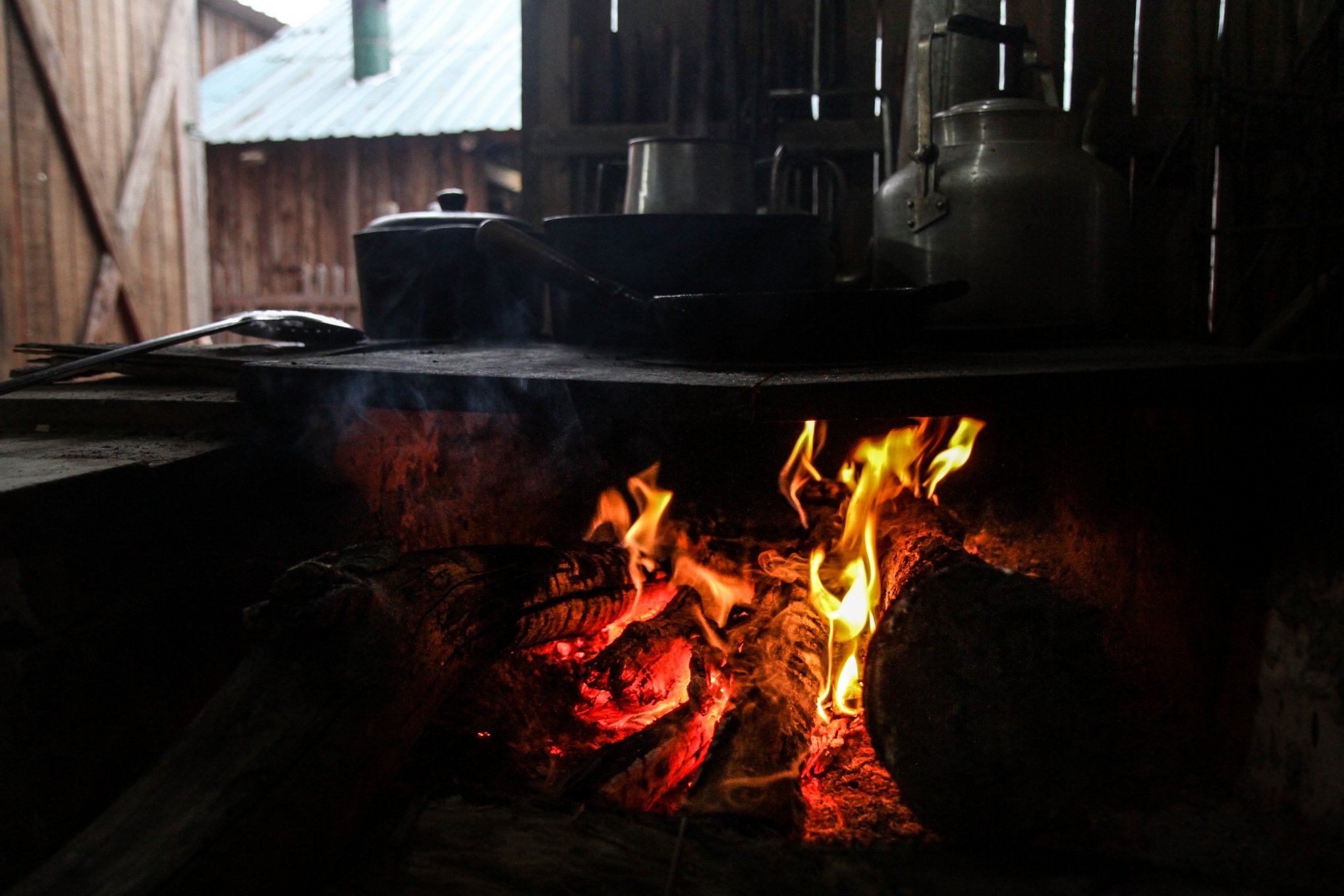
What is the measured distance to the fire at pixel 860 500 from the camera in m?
1.68

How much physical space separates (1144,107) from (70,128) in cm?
500

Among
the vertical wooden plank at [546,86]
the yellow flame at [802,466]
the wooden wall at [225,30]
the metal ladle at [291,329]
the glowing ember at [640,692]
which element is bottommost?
the glowing ember at [640,692]

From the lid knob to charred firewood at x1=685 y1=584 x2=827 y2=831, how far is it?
150cm

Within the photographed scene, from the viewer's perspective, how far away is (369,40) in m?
8.40

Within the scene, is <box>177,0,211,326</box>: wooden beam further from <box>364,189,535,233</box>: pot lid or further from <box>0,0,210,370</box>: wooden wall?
<box>364,189,535,233</box>: pot lid

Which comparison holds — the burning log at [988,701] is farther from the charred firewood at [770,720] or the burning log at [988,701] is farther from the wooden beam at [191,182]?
the wooden beam at [191,182]

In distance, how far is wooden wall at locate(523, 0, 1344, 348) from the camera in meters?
2.62

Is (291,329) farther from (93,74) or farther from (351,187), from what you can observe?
(351,187)

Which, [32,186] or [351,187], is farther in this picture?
[351,187]

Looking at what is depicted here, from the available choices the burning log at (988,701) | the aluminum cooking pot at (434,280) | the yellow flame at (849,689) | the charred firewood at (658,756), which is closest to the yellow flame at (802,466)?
the yellow flame at (849,689)

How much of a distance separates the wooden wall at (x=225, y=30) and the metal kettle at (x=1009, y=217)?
9702mm

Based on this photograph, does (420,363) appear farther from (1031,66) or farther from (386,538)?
(1031,66)

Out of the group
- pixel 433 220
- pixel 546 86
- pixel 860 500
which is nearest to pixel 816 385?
Result: pixel 860 500

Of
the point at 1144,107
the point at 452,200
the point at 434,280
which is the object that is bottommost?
the point at 434,280
